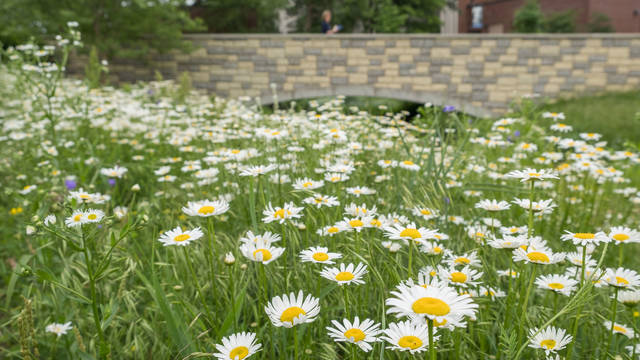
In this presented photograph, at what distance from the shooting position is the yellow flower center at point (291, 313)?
867mm

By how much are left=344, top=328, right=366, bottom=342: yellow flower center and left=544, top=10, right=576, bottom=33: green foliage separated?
67.6 ft

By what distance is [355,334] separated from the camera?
0.84 m

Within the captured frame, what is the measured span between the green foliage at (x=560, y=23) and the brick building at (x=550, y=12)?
2.16 feet

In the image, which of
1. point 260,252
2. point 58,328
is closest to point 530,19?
point 260,252

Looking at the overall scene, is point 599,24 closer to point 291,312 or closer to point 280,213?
point 280,213

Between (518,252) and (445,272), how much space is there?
18cm

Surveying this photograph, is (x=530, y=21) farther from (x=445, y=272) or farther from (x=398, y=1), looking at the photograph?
(x=445, y=272)

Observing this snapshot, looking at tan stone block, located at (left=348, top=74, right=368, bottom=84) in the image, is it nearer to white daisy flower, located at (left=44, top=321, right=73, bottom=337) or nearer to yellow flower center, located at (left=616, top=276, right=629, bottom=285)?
white daisy flower, located at (left=44, top=321, right=73, bottom=337)

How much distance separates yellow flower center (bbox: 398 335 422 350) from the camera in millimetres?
781

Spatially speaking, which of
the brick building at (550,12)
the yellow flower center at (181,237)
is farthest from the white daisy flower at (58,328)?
the brick building at (550,12)

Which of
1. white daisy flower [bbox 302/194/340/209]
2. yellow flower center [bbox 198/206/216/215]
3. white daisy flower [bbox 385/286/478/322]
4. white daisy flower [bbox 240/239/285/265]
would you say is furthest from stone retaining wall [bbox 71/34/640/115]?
white daisy flower [bbox 385/286/478/322]

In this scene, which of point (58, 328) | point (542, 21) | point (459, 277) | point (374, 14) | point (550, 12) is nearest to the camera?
point (459, 277)

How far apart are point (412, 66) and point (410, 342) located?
10934 mm

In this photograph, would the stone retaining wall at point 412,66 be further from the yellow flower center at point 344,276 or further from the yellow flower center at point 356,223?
the yellow flower center at point 344,276
